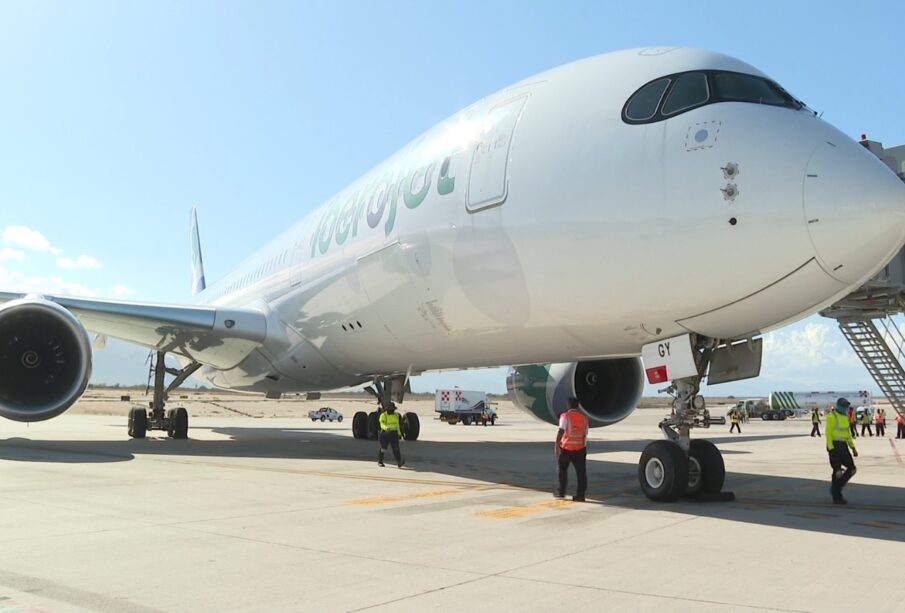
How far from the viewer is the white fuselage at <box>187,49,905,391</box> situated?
587 cm

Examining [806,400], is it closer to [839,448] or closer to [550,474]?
[550,474]

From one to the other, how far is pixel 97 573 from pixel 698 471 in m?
5.40

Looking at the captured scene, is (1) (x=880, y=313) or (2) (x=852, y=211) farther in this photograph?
(1) (x=880, y=313)

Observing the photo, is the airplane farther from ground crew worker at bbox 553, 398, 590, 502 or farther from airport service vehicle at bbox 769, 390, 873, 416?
airport service vehicle at bbox 769, 390, 873, 416

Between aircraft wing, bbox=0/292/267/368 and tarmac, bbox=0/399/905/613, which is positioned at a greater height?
aircraft wing, bbox=0/292/267/368

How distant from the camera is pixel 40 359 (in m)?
12.0

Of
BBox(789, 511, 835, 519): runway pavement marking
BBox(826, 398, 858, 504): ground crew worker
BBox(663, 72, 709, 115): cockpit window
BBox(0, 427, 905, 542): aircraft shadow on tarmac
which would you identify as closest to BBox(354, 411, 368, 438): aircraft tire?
BBox(0, 427, 905, 542): aircraft shadow on tarmac

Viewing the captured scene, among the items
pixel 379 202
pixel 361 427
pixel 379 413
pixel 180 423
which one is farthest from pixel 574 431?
pixel 180 423

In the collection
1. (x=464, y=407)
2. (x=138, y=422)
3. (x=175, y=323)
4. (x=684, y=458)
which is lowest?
(x=684, y=458)

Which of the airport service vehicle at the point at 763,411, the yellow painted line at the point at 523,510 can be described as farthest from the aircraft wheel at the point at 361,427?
the airport service vehicle at the point at 763,411

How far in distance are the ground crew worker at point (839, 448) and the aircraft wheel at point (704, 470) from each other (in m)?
1.10

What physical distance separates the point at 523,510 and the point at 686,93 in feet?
13.1

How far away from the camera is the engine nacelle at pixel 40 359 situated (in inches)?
438

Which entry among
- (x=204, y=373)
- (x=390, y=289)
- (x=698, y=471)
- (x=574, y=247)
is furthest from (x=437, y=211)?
(x=204, y=373)
